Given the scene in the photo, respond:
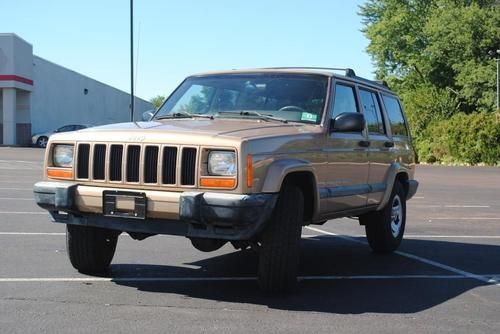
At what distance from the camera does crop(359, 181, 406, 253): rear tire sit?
826 centimetres

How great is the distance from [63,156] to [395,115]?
15.6 feet

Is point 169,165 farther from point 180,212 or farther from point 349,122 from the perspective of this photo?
point 349,122

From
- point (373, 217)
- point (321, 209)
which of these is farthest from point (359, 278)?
point (373, 217)

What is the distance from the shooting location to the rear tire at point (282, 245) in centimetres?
553

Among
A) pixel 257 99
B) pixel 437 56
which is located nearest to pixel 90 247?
pixel 257 99

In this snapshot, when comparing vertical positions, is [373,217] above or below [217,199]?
below

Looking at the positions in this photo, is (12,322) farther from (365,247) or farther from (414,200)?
(414,200)

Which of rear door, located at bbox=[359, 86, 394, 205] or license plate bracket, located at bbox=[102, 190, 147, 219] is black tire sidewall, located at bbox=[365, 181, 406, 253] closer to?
rear door, located at bbox=[359, 86, 394, 205]

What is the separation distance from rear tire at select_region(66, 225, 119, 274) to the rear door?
9.75ft

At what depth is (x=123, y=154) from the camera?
18.5 ft

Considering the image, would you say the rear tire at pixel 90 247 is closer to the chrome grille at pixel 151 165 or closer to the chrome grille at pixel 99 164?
the chrome grille at pixel 99 164

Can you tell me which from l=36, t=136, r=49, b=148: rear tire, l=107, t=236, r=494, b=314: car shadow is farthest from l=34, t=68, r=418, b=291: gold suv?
l=36, t=136, r=49, b=148: rear tire

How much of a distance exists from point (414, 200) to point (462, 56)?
1389 inches

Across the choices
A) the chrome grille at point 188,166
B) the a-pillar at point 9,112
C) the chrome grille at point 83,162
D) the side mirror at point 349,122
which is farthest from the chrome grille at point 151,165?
the a-pillar at point 9,112
